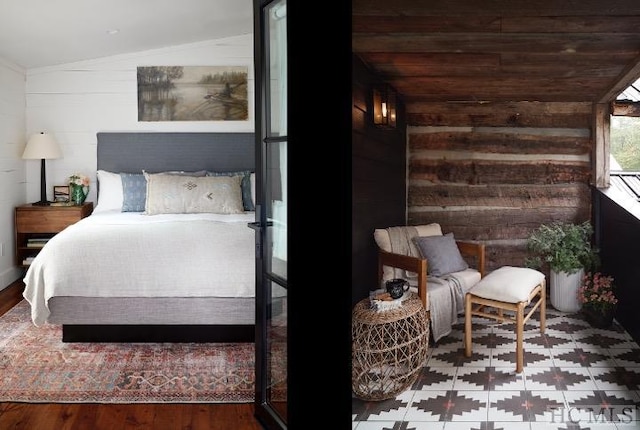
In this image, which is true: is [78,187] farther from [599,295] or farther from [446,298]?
[599,295]

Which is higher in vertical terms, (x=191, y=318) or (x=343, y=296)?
(x=343, y=296)

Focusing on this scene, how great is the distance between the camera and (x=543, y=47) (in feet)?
14.5

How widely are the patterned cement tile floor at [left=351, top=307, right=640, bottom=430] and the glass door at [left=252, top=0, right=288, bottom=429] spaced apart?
70 centimetres

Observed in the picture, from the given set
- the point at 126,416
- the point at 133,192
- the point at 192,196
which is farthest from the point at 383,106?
the point at 126,416

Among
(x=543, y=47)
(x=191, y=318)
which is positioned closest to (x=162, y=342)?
(x=191, y=318)

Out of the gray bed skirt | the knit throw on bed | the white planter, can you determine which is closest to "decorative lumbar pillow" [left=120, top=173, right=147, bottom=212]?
the knit throw on bed

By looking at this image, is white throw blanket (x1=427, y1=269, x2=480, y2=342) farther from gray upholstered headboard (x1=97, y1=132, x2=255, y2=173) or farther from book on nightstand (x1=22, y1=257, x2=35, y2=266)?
book on nightstand (x1=22, y1=257, x2=35, y2=266)

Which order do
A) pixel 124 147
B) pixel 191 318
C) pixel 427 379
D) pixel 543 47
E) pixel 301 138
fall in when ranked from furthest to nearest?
pixel 124 147, pixel 543 47, pixel 191 318, pixel 427 379, pixel 301 138

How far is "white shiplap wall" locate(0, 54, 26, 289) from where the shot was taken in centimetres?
574

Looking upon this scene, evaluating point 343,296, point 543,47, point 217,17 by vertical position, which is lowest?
point 343,296

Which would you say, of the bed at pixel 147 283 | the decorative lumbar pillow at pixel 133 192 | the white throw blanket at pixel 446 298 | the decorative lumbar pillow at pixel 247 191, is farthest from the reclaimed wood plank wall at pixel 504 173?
the decorative lumbar pillow at pixel 133 192

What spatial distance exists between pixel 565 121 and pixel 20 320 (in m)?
4.57

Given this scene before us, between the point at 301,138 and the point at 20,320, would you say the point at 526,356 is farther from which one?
the point at 20,320

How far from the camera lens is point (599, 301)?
474 centimetres
